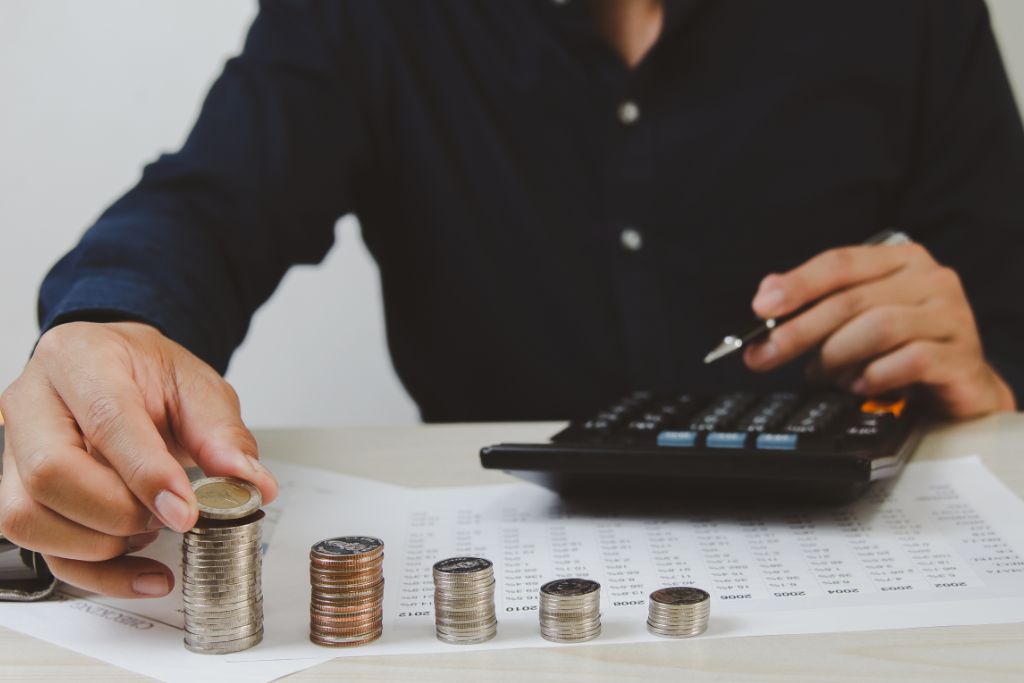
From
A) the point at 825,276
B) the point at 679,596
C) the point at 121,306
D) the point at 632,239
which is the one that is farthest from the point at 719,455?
the point at 632,239

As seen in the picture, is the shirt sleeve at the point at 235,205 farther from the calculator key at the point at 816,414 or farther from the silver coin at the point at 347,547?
the calculator key at the point at 816,414

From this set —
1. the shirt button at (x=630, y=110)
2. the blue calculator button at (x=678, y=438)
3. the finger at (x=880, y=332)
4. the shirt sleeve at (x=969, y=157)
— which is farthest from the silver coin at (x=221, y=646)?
the shirt sleeve at (x=969, y=157)

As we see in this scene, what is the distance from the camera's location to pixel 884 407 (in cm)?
Answer: 71

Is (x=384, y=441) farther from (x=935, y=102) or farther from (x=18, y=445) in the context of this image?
(x=935, y=102)

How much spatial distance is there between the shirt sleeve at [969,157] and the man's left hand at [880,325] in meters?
0.28

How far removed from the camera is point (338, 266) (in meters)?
1.57

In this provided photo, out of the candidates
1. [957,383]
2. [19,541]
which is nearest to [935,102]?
[957,383]

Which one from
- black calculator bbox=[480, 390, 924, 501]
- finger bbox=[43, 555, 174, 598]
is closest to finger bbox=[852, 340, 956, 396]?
black calculator bbox=[480, 390, 924, 501]

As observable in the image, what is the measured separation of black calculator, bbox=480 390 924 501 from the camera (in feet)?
1.74

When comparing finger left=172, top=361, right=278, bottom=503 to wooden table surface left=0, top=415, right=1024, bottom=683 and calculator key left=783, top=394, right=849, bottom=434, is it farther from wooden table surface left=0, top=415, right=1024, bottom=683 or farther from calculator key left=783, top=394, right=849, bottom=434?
calculator key left=783, top=394, right=849, bottom=434

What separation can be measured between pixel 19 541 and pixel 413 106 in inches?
28.5

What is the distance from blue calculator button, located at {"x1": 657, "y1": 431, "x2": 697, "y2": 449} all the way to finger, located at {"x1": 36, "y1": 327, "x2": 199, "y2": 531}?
0.89 feet

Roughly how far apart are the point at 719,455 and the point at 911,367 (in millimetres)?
278

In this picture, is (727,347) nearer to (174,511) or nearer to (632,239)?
(632,239)
